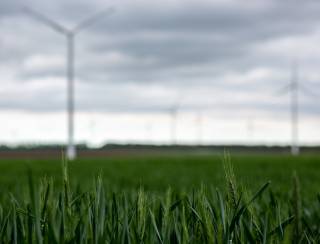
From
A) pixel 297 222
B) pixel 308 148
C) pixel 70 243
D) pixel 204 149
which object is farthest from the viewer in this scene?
pixel 204 149

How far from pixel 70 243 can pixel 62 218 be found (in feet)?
0.30

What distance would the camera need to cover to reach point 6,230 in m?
2.16

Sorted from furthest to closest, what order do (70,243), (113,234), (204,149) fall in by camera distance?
(204,149), (113,234), (70,243)

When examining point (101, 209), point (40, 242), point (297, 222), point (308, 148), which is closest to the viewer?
point (297, 222)

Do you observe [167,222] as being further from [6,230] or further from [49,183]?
[6,230]

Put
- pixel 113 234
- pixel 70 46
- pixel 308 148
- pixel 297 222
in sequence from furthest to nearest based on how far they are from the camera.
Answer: pixel 308 148
pixel 70 46
pixel 113 234
pixel 297 222

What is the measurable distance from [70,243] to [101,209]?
9.8 inches

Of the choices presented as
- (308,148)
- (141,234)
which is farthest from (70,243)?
(308,148)

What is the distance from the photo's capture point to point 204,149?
166125 millimetres

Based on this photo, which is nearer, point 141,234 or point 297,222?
Answer: point 297,222

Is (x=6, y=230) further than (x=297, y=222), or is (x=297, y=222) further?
(x=6, y=230)

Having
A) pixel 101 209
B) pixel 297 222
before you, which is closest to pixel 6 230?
pixel 101 209

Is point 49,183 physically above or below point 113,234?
above

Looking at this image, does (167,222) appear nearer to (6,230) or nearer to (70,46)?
(6,230)
